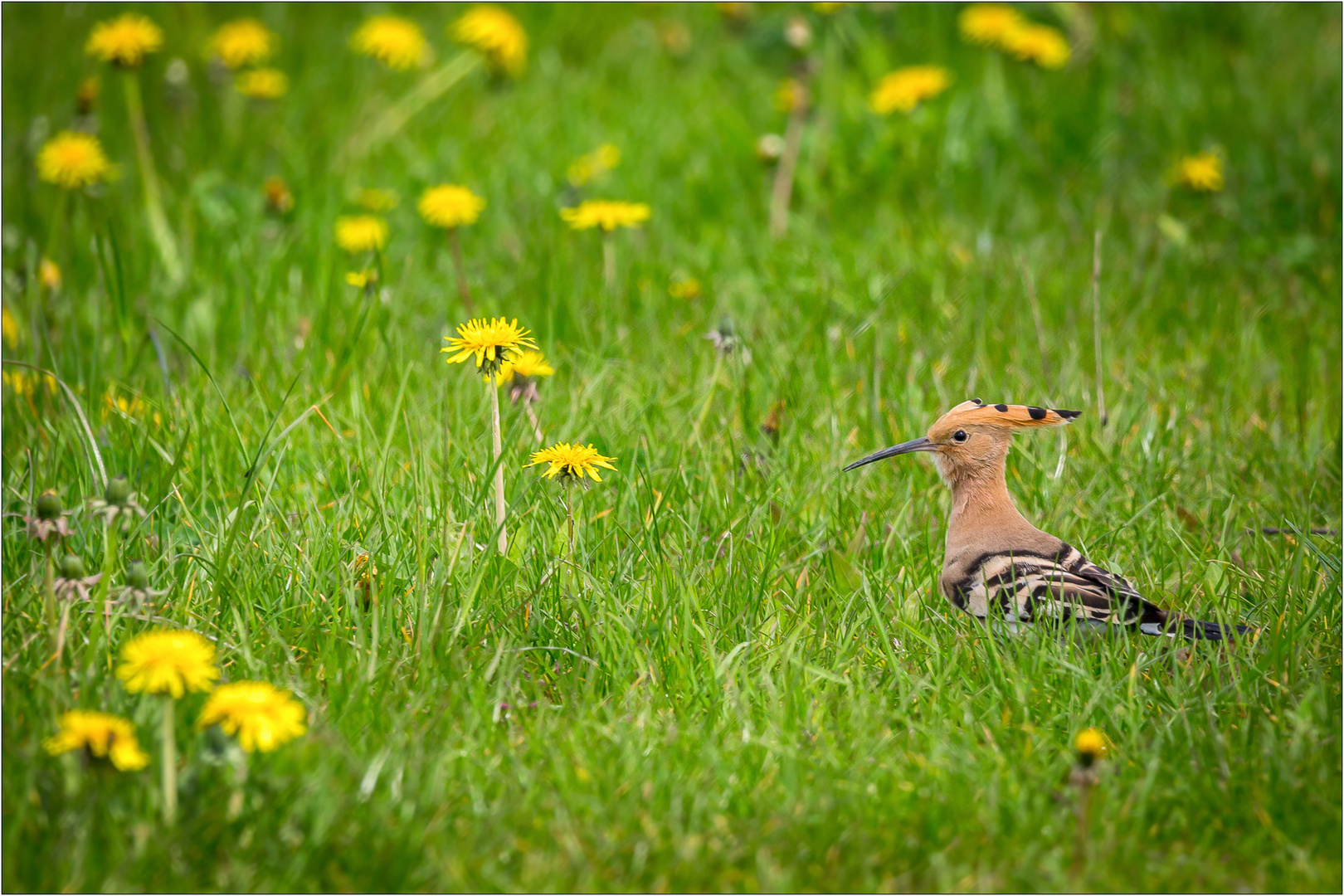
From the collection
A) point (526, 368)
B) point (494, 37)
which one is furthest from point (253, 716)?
point (494, 37)

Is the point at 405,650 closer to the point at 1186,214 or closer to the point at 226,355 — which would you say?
the point at 226,355

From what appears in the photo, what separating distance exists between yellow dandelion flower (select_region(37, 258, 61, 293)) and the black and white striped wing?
3519 millimetres

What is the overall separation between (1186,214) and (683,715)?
4.05 metres

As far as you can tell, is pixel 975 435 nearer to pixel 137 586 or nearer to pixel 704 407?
pixel 704 407

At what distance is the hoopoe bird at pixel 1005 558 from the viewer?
2930mm

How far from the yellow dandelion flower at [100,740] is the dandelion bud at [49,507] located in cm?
50

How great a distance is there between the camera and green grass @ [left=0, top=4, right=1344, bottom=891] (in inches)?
95.2

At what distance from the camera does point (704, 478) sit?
3.63 meters

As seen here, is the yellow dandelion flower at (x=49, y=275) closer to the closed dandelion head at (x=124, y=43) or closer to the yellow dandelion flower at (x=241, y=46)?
the closed dandelion head at (x=124, y=43)

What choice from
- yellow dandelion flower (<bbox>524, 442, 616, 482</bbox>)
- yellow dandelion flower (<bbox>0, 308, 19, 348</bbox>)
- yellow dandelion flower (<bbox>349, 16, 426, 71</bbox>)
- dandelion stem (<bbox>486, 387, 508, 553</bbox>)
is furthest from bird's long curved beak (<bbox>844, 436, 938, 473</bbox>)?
yellow dandelion flower (<bbox>349, 16, 426, 71</bbox>)

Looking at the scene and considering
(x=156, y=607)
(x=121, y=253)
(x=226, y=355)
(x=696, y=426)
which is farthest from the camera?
(x=121, y=253)

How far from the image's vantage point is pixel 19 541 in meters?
3.18

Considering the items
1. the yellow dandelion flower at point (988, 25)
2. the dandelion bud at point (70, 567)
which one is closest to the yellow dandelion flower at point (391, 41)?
the yellow dandelion flower at point (988, 25)

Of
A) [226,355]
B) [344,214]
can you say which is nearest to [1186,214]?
[344,214]
